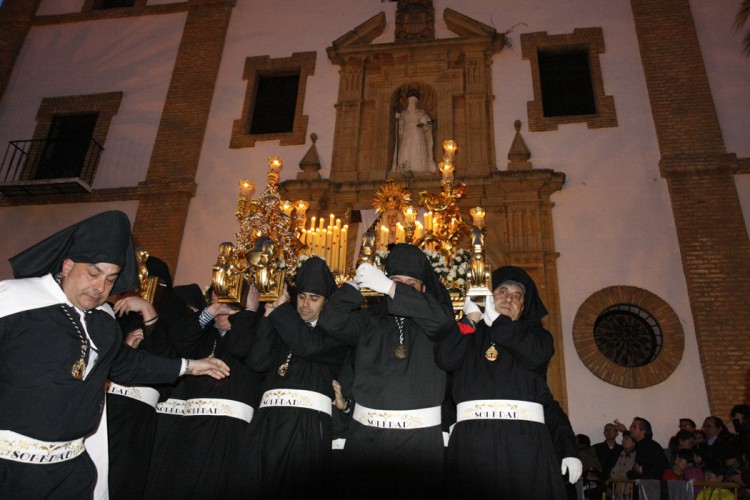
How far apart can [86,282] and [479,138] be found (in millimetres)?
8027

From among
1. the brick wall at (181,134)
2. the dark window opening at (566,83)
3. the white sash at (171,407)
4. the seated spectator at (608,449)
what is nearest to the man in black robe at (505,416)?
the white sash at (171,407)

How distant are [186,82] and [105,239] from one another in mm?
9755

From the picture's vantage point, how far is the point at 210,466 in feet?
14.0

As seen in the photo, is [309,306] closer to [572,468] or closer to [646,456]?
[572,468]

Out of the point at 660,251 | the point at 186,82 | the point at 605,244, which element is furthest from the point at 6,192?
the point at 660,251

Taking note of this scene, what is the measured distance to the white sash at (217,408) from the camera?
4.43 metres

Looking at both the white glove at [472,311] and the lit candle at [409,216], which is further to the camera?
the lit candle at [409,216]

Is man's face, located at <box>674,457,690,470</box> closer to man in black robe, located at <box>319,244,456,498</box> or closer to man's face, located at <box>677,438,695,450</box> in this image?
man's face, located at <box>677,438,695,450</box>

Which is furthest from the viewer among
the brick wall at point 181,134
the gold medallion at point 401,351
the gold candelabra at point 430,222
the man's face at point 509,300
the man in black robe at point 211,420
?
the brick wall at point 181,134

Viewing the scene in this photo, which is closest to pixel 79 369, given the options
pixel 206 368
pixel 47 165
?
pixel 206 368

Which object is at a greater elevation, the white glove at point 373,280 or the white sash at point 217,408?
the white glove at point 373,280

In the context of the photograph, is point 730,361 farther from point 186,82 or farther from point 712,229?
point 186,82

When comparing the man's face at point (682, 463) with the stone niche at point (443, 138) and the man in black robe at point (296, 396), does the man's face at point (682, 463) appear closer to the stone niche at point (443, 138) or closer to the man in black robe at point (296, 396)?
the stone niche at point (443, 138)

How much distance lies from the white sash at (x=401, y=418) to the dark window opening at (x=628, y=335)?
5.61 m
